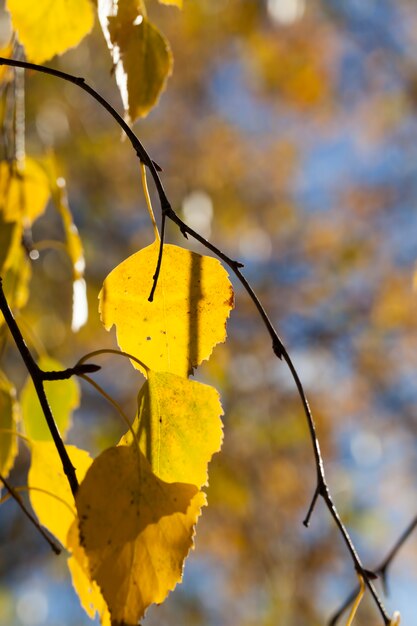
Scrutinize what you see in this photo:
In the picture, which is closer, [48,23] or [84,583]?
[84,583]

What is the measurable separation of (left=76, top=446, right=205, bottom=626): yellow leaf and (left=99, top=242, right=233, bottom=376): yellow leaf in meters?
0.08

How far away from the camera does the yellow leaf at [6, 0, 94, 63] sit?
59cm

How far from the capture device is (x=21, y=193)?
747mm

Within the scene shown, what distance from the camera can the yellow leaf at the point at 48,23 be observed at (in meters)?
0.59

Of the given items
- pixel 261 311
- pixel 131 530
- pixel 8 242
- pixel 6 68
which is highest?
pixel 6 68

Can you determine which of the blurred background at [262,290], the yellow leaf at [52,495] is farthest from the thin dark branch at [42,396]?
the blurred background at [262,290]

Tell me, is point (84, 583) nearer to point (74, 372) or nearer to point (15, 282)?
point (74, 372)

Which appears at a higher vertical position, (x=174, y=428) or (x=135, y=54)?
(x=135, y=54)

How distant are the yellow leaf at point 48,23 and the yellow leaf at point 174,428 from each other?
0.97ft

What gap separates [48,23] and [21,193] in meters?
0.19

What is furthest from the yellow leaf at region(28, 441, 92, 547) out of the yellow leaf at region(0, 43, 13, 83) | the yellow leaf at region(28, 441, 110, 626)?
the yellow leaf at region(0, 43, 13, 83)

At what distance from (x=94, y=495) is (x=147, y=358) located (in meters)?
0.11

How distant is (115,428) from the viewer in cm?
340

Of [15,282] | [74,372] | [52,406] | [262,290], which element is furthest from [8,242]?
[262,290]
